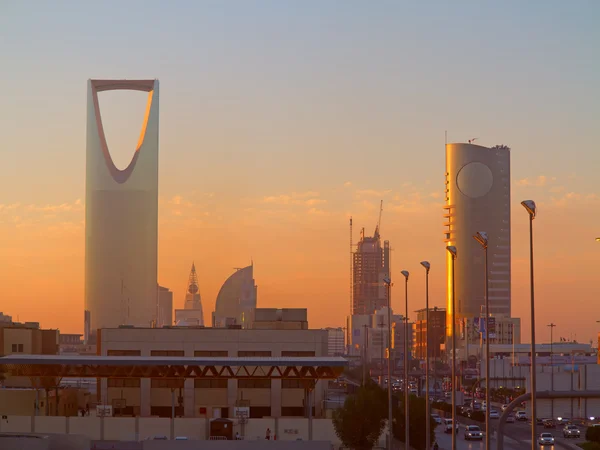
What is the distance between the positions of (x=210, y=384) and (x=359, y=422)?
34008 millimetres

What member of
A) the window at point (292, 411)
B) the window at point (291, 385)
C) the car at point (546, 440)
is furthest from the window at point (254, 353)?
the car at point (546, 440)

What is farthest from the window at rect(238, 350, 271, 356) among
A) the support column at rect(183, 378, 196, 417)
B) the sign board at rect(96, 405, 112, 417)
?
the sign board at rect(96, 405, 112, 417)

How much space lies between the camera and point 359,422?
89.5 metres

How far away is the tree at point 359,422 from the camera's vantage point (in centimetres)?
8944

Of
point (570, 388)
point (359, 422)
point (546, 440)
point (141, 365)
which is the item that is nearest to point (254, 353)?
point (141, 365)

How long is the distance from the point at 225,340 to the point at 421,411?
34.8m

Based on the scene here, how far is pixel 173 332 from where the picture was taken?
123m

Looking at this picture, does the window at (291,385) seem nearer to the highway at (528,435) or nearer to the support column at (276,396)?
the support column at (276,396)

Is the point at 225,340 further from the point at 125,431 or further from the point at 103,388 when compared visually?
the point at 125,431

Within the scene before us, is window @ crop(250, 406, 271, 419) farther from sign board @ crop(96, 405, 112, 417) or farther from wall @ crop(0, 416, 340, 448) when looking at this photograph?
wall @ crop(0, 416, 340, 448)

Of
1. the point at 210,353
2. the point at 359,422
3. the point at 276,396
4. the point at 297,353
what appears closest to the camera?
the point at 359,422

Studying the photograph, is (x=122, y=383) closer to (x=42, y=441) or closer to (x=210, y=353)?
(x=210, y=353)

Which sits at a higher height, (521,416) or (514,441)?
(514,441)

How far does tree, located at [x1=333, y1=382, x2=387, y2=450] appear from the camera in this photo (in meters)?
89.4
